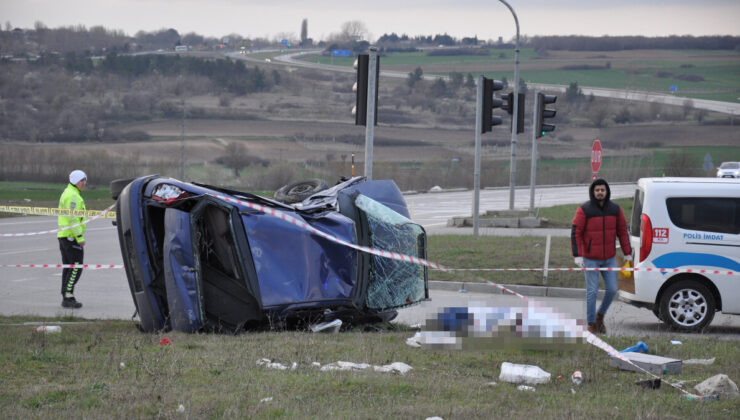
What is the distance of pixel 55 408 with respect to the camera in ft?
17.2

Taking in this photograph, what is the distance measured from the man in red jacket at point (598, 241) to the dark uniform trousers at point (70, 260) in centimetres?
660

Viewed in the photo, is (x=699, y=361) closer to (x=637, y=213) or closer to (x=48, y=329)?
(x=637, y=213)

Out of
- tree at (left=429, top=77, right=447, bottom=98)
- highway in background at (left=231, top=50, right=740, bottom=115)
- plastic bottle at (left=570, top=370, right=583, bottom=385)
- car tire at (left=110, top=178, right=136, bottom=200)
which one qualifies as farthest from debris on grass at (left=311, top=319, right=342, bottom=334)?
tree at (left=429, top=77, right=447, bottom=98)

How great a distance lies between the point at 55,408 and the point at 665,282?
755 centimetres

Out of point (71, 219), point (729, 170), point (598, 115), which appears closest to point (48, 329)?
point (71, 219)

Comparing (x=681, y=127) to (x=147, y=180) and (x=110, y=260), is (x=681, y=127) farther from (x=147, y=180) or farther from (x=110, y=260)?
(x=147, y=180)

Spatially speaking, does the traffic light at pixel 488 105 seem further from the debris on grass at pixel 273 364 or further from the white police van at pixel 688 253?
the debris on grass at pixel 273 364

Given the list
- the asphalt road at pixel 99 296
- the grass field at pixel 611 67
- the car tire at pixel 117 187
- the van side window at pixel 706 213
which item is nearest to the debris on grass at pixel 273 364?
the asphalt road at pixel 99 296

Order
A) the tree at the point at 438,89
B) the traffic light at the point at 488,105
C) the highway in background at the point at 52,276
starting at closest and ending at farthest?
the highway in background at the point at 52,276, the traffic light at the point at 488,105, the tree at the point at 438,89

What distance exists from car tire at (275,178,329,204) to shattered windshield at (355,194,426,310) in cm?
139

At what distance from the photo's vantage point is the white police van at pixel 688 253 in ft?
33.7

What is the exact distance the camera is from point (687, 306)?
10336 millimetres

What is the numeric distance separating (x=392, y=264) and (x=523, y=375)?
2.98 metres

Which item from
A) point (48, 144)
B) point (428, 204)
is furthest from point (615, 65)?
point (428, 204)
